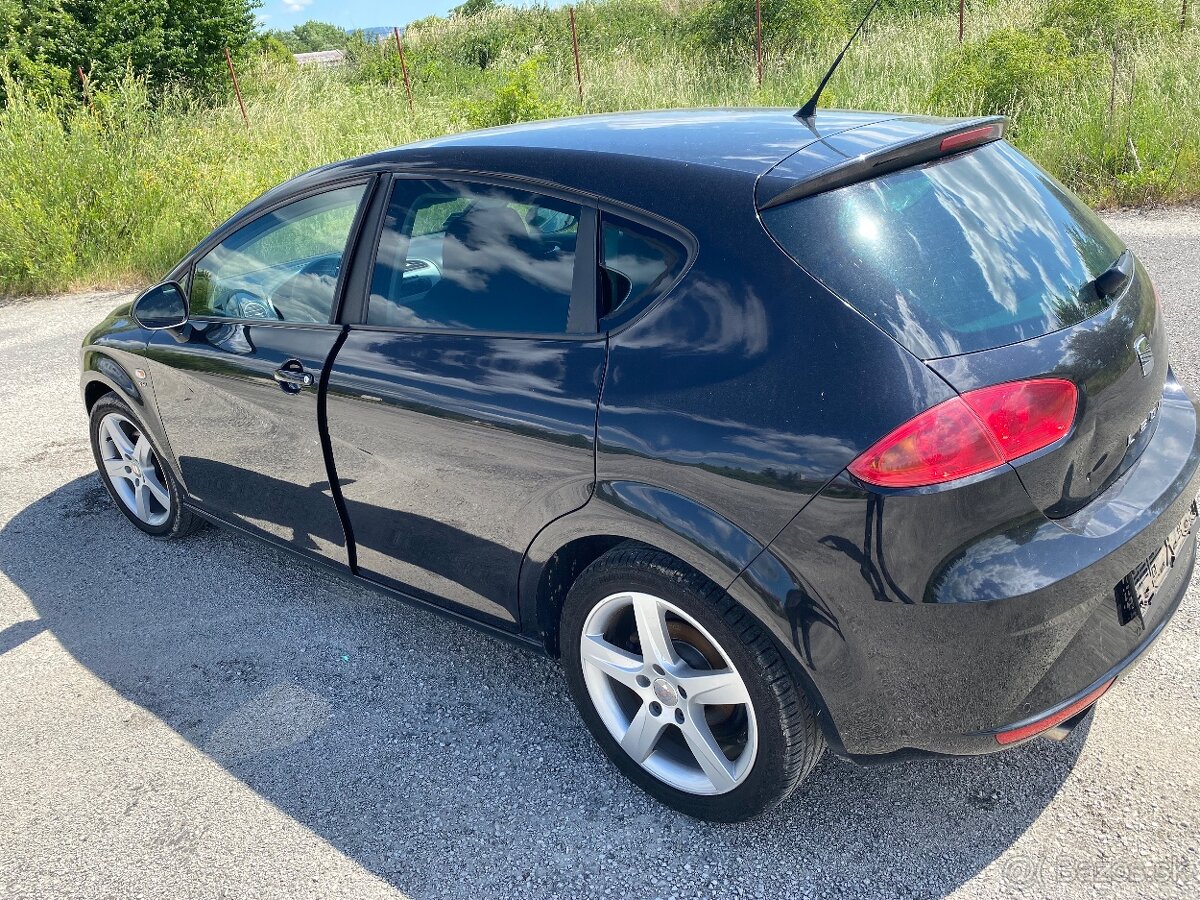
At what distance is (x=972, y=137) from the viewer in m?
2.63

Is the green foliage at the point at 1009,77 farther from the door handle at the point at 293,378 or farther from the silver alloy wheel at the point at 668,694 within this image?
the silver alloy wheel at the point at 668,694

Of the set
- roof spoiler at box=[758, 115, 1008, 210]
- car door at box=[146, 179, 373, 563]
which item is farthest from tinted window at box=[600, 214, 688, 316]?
car door at box=[146, 179, 373, 563]

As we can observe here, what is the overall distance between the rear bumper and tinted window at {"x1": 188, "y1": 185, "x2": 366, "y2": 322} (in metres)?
1.89

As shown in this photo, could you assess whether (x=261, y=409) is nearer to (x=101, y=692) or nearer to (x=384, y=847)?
(x=101, y=692)

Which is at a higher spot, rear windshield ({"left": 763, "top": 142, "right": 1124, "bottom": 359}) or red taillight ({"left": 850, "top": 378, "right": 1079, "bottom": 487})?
rear windshield ({"left": 763, "top": 142, "right": 1124, "bottom": 359})

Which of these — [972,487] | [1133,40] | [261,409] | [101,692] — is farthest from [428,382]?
[1133,40]

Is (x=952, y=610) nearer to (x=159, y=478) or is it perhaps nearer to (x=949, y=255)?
(x=949, y=255)

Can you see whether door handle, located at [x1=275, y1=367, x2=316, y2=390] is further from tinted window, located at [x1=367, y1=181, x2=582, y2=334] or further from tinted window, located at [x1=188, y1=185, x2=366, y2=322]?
tinted window, located at [x1=367, y1=181, x2=582, y2=334]

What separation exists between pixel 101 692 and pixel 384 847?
1.45 metres

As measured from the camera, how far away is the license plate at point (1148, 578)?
7.41ft

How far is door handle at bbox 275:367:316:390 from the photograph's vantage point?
3203mm

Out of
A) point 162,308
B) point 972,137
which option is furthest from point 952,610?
point 162,308

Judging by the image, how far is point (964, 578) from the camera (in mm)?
2018

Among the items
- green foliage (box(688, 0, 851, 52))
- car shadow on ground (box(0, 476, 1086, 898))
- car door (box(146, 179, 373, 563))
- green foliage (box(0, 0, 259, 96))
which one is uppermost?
green foliage (box(0, 0, 259, 96))
